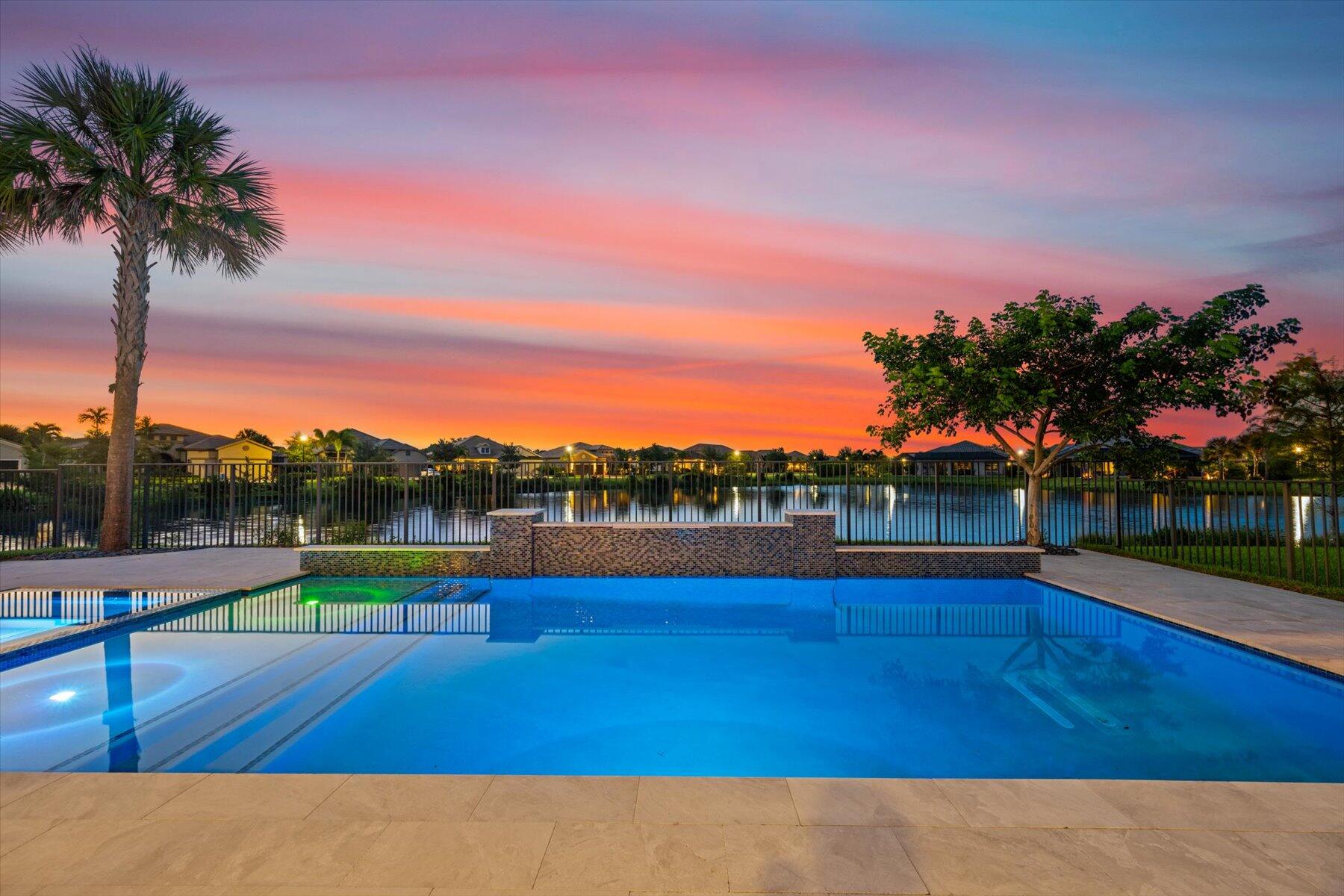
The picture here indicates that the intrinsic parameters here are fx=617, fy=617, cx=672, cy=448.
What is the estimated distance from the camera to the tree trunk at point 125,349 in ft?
37.4

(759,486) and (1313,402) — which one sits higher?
(1313,402)

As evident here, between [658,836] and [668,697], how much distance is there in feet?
9.02

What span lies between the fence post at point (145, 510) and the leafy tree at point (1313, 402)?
3932 centimetres

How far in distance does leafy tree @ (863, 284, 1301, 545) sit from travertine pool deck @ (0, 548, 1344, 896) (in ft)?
29.2

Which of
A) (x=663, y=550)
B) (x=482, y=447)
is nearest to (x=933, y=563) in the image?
(x=663, y=550)

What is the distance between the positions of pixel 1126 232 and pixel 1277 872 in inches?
557

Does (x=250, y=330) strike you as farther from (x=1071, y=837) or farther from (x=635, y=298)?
(x=1071, y=837)

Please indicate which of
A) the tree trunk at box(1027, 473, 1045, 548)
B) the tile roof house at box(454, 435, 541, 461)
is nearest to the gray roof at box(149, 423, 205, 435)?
the tile roof house at box(454, 435, 541, 461)

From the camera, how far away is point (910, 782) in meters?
3.01

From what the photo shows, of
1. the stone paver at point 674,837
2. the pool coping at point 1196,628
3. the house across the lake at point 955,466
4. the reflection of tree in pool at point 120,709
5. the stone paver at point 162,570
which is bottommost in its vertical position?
the reflection of tree in pool at point 120,709

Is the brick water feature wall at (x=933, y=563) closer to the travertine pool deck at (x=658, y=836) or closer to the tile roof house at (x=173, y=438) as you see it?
the travertine pool deck at (x=658, y=836)

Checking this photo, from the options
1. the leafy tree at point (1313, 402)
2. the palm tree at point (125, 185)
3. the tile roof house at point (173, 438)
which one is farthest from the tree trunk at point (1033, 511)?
the tile roof house at point (173, 438)

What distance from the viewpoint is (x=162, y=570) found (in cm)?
932

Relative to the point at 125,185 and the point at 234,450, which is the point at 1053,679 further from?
the point at 234,450
